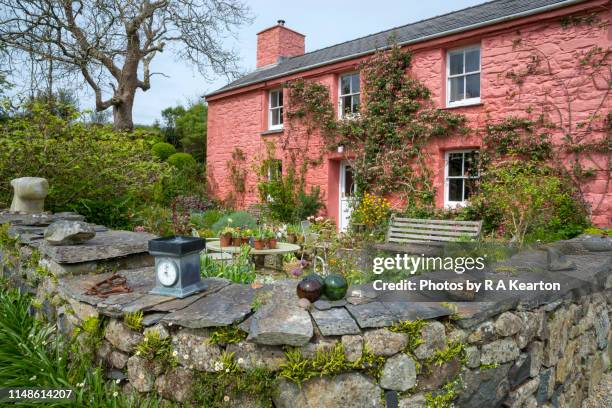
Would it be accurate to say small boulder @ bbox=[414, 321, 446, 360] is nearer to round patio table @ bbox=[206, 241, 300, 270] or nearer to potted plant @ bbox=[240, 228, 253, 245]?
round patio table @ bbox=[206, 241, 300, 270]

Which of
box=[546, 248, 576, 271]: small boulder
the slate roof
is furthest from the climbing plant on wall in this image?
box=[546, 248, 576, 271]: small boulder

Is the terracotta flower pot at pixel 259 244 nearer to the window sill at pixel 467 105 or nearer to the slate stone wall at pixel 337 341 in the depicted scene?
the slate stone wall at pixel 337 341

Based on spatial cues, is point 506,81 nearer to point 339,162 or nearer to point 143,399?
point 339,162

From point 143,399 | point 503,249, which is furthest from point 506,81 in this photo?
point 143,399

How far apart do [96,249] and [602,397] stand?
455 cm

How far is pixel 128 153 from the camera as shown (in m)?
6.58

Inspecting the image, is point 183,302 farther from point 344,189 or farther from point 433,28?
point 433,28

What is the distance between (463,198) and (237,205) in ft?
23.6

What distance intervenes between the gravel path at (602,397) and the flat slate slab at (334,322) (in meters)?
2.72

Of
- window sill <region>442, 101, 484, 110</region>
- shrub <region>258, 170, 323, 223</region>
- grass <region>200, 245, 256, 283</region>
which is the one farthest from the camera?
shrub <region>258, 170, 323, 223</region>

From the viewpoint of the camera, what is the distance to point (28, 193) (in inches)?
188

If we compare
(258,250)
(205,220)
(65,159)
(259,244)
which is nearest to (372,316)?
(258,250)

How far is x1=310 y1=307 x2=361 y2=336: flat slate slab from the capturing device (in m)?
2.11

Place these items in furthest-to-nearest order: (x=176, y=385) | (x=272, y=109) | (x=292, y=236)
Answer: (x=272, y=109)
(x=292, y=236)
(x=176, y=385)
